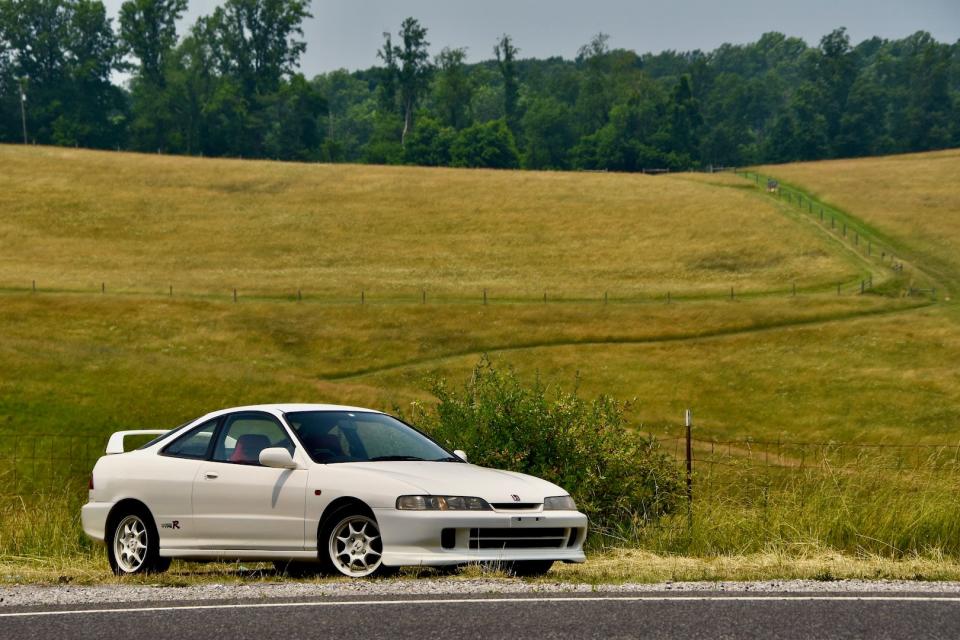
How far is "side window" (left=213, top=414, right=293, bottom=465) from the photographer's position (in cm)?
1161

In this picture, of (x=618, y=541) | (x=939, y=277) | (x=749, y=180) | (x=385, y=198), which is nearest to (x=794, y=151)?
(x=749, y=180)

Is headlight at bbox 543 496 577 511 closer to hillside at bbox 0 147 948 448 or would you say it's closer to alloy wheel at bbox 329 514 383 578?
alloy wheel at bbox 329 514 383 578

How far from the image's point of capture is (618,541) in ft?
44.6

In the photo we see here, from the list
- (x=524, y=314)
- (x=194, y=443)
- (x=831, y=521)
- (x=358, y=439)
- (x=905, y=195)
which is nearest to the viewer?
(x=358, y=439)

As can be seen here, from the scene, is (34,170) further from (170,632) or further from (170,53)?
(170,632)

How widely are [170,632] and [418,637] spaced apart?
63.4 inches

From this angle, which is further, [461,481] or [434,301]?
[434,301]

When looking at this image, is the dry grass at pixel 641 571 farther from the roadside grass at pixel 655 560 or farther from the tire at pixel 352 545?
the tire at pixel 352 545

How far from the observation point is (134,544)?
11961mm

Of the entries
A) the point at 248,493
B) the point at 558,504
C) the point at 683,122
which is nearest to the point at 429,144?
the point at 683,122

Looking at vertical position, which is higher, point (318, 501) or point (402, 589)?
point (318, 501)

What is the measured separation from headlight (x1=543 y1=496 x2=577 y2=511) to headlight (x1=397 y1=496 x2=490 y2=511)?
60 cm

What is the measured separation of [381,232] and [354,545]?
77.0m

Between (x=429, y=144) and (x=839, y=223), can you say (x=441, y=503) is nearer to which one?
(x=839, y=223)
